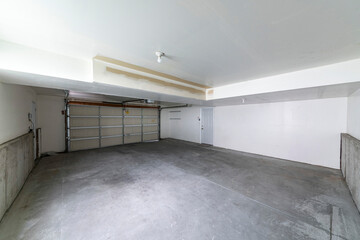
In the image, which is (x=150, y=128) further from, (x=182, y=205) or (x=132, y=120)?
(x=182, y=205)

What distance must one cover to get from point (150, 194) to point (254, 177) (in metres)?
2.38

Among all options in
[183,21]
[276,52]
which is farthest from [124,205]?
[276,52]

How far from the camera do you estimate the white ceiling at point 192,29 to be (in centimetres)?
114

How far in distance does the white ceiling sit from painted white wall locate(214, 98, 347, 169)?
2.54 meters

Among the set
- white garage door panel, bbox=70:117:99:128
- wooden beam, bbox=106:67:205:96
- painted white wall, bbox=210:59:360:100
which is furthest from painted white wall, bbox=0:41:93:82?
white garage door panel, bbox=70:117:99:128

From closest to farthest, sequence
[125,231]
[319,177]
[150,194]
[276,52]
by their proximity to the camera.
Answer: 1. [125,231]
2. [276,52]
3. [150,194]
4. [319,177]

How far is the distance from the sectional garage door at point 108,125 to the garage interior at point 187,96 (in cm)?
199

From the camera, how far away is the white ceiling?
114 cm

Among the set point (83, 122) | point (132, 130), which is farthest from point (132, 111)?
point (83, 122)

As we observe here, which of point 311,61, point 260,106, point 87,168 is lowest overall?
point 87,168

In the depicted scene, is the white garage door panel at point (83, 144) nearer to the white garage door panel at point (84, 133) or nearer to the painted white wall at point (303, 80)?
the white garage door panel at point (84, 133)

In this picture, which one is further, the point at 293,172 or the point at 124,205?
the point at 293,172

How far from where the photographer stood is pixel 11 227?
5.65 feet

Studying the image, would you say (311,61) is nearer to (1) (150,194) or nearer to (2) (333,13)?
(2) (333,13)
